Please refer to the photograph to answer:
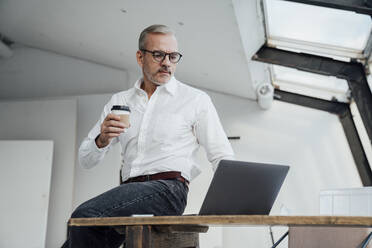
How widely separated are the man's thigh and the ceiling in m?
2.15

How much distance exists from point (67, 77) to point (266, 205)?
536 centimetres

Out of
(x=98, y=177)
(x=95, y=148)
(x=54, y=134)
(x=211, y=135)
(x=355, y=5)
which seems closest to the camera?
(x=95, y=148)

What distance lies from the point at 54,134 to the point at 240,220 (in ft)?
16.6

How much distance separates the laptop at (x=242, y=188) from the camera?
3.83 ft

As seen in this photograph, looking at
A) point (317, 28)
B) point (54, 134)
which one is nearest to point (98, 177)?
point (54, 134)

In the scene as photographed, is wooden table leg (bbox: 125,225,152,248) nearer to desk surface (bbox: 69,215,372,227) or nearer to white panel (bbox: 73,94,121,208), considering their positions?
desk surface (bbox: 69,215,372,227)

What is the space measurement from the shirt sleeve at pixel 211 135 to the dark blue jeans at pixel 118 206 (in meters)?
0.29

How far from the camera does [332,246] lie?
151cm

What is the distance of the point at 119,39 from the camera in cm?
503

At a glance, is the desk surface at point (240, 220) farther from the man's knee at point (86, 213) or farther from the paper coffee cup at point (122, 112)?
the paper coffee cup at point (122, 112)

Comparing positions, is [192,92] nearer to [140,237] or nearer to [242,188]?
[242,188]

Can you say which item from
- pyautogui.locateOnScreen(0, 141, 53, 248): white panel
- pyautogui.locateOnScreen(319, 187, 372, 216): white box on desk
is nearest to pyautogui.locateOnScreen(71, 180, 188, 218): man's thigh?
pyautogui.locateOnScreen(319, 187, 372, 216): white box on desk

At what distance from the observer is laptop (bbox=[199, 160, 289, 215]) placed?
117 centimetres

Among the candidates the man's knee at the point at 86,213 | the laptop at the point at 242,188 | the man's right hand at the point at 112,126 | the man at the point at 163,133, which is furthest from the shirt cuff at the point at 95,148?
the laptop at the point at 242,188
